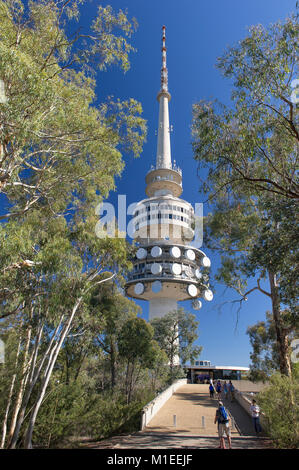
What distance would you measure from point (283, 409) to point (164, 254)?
33285 mm

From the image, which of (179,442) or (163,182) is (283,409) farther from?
(163,182)

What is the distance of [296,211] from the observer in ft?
27.4

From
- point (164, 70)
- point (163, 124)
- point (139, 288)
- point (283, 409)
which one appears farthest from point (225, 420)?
point (164, 70)

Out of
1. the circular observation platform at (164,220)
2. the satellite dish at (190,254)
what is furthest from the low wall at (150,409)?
the circular observation platform at (164,220)

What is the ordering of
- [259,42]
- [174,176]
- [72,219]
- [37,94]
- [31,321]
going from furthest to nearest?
1. [174,176]
2. [72,219]
3. [31,321]
4. [259,42]
5. [37,94]

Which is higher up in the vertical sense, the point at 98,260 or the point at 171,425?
the point at 98,260

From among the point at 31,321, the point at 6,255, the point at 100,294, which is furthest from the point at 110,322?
the point at 6,255

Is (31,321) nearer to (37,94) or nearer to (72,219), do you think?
(72,219)

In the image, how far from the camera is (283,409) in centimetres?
1023

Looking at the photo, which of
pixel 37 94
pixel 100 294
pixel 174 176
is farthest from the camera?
pixel 174 176

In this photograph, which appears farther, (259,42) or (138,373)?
(138,373)

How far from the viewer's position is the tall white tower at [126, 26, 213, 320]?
4228 cm
